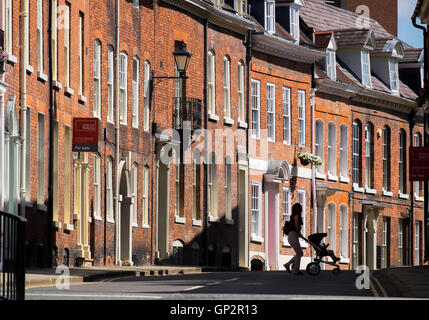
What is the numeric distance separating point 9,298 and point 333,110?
40316 millimetres

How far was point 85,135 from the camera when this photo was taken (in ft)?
111

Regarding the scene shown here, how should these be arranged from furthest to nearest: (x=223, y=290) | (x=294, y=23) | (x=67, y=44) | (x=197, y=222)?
(x=294, y=23), (x=197, y=222), (x=67, y=44), (x=223, y=290)

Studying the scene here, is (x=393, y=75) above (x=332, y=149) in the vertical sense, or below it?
above

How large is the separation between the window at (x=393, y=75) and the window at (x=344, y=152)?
15.6 ft

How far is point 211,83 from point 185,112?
3.32 metres

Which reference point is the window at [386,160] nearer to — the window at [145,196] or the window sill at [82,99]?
the window at [145,196]

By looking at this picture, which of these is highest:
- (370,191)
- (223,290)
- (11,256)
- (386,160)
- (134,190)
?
(386,160)

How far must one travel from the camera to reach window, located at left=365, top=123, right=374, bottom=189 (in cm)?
5944

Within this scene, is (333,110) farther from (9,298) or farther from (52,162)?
(9,298)

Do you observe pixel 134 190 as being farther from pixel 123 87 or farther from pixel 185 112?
pixel 185 112

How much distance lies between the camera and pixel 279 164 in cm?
5094

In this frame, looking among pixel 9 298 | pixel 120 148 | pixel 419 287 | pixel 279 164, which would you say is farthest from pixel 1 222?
pixel 279 164

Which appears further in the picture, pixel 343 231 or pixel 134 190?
pixel 343 231

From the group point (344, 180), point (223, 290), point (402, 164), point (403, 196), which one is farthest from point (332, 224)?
point (223, 290)
